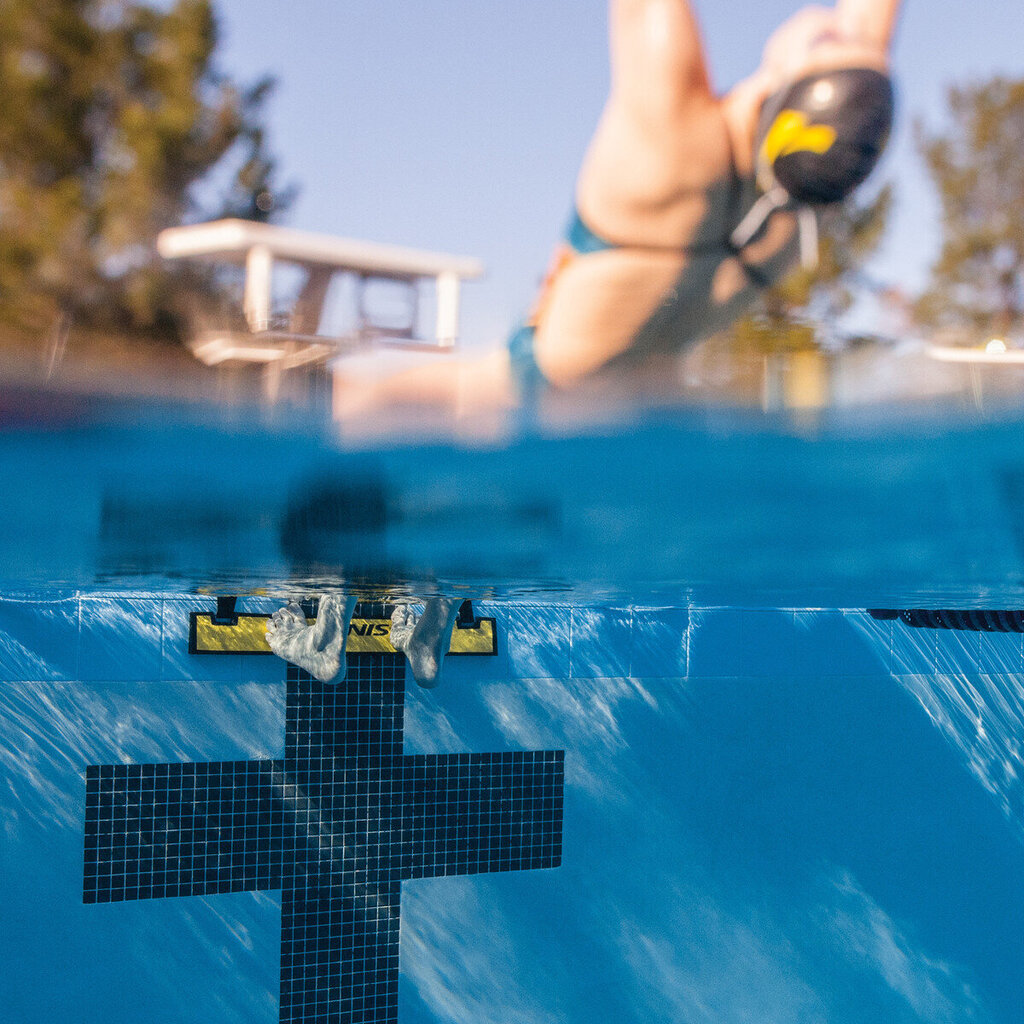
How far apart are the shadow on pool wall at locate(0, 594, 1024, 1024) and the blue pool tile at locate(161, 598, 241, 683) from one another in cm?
1

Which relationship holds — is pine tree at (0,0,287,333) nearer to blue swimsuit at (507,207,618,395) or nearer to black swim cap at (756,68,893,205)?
blue swimsuit at (507,207,618,395)

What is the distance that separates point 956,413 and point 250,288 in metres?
1.61

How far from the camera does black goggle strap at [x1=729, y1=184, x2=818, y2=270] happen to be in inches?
83.2

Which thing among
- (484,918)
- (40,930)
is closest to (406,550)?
(40,930)

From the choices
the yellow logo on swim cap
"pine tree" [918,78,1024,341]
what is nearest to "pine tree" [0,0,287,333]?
the yellow logo on swim cap

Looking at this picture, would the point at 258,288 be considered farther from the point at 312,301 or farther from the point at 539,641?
the point at 539,641

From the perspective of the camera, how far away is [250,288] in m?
2.46

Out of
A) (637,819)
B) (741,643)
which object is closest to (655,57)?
(741,643)

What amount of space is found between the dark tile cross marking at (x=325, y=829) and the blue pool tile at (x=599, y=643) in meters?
0.69

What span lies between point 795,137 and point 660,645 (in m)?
4.34

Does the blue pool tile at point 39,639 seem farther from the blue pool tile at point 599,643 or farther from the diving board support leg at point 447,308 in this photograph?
the diving board support leg at point 447,308

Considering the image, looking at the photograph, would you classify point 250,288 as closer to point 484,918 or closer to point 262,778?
point 262,778

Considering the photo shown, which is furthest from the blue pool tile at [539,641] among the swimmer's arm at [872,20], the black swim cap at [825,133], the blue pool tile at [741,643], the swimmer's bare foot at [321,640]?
the swimmer's arm at [872,20]

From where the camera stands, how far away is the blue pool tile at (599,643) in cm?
582
